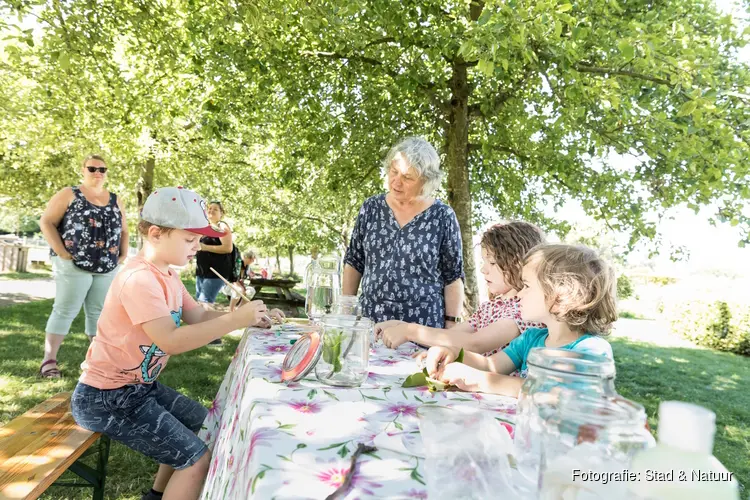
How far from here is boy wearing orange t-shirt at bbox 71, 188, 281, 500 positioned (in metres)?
1.94

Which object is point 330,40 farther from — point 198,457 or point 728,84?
point 198,457

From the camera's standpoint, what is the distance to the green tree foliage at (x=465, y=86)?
14.8ft

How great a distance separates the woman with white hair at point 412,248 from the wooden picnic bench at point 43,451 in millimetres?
1541

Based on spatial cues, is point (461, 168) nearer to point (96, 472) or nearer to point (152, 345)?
point (152, 345)

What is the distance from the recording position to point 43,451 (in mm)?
1935

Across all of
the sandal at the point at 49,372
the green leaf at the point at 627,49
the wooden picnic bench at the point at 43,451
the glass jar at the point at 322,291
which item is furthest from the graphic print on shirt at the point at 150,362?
the green leaf at the point at 627,49

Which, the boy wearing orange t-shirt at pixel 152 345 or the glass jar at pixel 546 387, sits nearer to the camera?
the glass jar at pixel 546 387

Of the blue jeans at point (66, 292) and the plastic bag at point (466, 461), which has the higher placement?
the plastic bag at point (466, 461)

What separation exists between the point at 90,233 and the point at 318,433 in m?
4.40

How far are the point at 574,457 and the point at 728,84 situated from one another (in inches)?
235

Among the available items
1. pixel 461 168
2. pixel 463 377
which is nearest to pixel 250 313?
pixel 463 377

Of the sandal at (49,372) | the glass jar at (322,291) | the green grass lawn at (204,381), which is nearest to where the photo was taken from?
the glass jar at (322,291)

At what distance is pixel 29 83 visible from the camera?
13422 millimetres

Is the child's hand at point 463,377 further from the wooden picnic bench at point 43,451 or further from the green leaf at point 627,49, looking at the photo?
the green leaf at point 627,49
